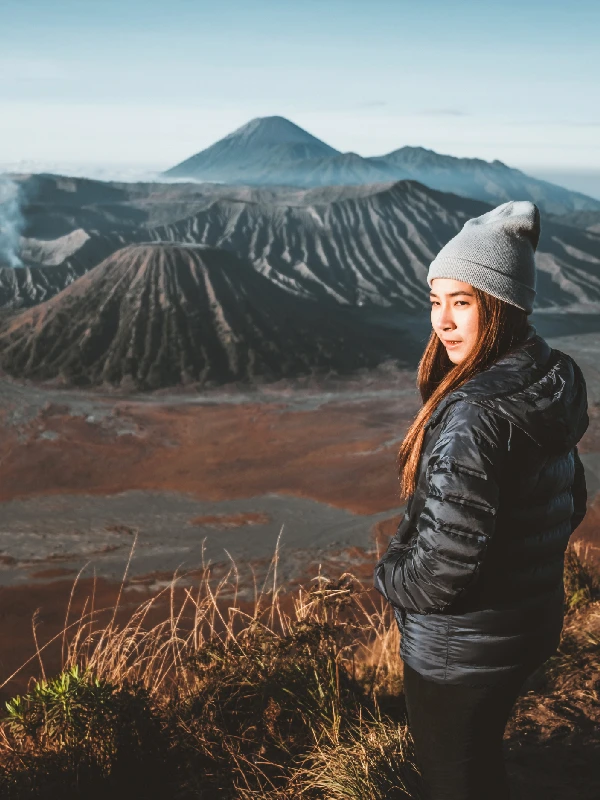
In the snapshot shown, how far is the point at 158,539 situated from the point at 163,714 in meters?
7.08

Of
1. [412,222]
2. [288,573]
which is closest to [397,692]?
[288,573]

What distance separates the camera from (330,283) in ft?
97.2

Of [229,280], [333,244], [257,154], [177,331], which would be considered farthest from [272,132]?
[177,331]

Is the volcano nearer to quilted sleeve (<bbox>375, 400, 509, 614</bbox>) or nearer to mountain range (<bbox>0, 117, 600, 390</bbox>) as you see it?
mountain range (<bbox>0, 117, 600, 390</bbox>)

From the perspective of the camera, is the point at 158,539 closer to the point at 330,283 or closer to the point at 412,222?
the point at 330,283

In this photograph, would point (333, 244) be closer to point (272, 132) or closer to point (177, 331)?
point (177, 331)

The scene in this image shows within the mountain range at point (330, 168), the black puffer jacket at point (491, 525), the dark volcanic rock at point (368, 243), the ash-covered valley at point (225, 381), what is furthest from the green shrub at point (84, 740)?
the mountain range at point (330, 168)

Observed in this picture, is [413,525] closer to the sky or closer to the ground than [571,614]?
closer to the sky

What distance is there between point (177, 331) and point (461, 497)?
18.3 m

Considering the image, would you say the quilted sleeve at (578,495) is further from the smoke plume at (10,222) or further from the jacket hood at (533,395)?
the smoke plume at (10,222)

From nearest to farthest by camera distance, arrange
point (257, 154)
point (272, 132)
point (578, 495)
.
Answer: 1. point (578, 495)
2. point (257, 154)
3. point (272, 132)

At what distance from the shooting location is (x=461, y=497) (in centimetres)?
128

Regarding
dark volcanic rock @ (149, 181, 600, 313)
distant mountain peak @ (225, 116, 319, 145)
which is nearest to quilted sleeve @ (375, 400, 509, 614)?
dark volcanic rock @ (149, 181, 600, 313)

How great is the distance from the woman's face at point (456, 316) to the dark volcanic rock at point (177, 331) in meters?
16.0
